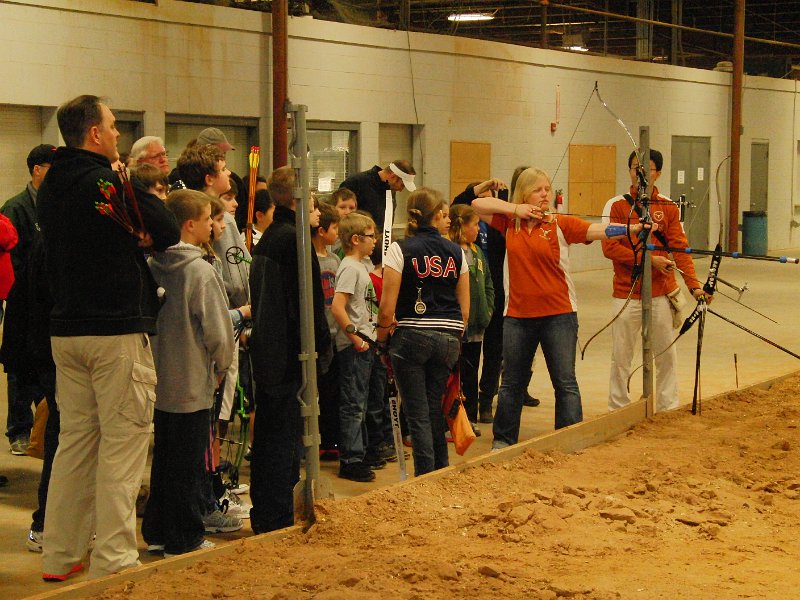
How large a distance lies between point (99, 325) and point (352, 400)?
83.2 inches

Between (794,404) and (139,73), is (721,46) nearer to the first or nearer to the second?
(139,73)

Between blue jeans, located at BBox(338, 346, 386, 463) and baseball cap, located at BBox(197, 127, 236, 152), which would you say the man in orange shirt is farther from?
baseball cap, located at BBox(197, 127, 236, 152)

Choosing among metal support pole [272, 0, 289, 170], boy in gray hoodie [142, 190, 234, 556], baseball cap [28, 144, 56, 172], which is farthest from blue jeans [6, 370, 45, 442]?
metal support pole [272, 0, 289, 170]

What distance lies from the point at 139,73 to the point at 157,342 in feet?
24.6

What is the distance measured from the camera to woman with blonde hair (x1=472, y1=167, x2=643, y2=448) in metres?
5.99

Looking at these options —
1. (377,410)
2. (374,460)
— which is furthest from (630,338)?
(374,460)

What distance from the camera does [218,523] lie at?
4992 millimetres

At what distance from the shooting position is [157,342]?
14.4ft

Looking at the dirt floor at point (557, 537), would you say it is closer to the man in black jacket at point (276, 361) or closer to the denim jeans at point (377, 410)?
the man in black jacket at point (276, 361)

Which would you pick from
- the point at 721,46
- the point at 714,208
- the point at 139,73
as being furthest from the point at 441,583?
the point at 721,46

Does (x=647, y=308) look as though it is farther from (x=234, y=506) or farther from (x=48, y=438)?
(x=48, y=438)

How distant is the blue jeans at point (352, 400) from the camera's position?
588 centimetres

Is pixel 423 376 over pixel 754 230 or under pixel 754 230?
under

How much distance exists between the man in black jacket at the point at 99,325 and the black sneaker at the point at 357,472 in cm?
190
